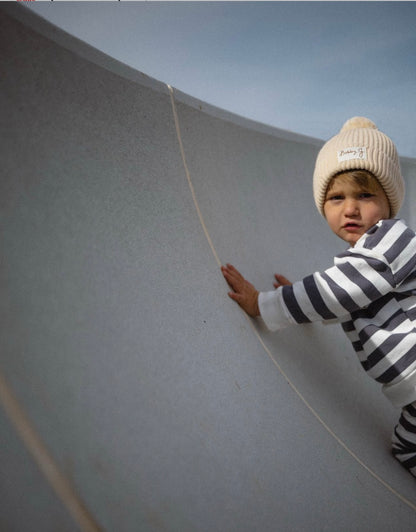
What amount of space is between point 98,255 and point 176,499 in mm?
A: 295

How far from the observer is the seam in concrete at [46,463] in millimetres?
353

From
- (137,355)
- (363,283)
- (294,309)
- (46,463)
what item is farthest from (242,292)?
(46,463)

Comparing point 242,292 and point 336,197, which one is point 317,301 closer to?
point 242,292

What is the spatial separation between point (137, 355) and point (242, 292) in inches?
12.7

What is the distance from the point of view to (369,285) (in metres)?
0.73

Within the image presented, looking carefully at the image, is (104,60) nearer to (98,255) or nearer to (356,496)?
(98,255)

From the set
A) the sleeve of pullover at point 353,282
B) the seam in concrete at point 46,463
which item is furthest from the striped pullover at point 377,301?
the seam in concrete at point 46,463

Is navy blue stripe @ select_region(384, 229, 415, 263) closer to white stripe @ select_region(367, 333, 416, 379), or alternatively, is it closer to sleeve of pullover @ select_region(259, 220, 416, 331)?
sleeve of pullover @ select_region(259, 220, 416, 331)

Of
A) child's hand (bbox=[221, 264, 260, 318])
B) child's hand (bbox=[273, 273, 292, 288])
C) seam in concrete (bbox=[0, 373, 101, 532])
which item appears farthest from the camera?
child's hand (bbox=[273, 273, 292, 288])

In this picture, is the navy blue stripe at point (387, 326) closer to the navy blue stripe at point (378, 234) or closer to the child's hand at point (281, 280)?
the navy blue stripe at point (378, 234)

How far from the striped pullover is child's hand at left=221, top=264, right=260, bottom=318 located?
2 cm

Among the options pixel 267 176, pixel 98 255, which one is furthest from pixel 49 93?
pixel 267 176

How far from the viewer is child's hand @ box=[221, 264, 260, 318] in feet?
2.58

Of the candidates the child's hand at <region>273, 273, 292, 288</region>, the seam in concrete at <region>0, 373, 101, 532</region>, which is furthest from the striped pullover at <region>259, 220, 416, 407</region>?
the seam in concrete at <region>0, 373, 101, 532</region>
